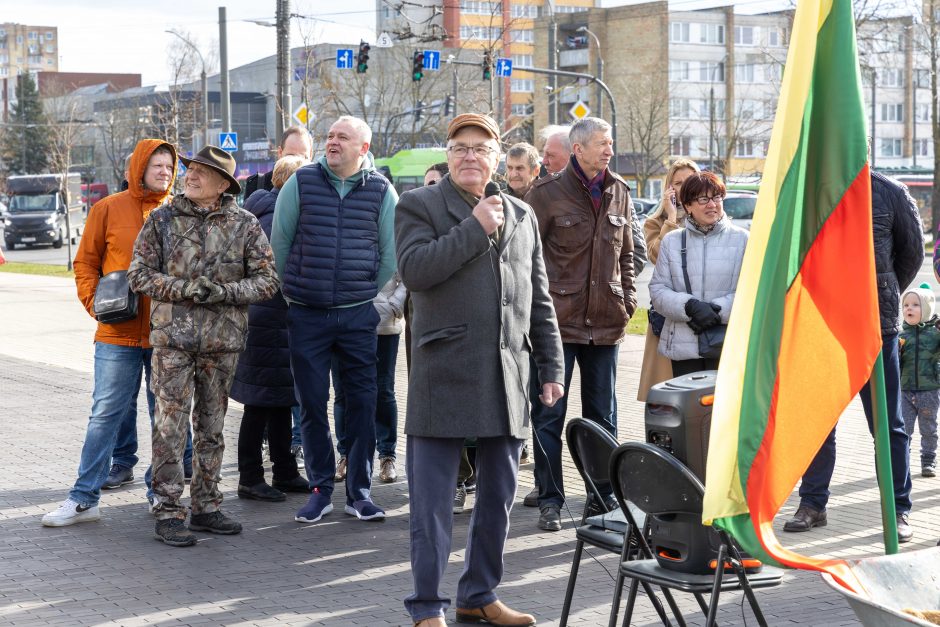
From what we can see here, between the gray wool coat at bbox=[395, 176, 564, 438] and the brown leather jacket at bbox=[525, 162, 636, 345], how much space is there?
72.9 inches

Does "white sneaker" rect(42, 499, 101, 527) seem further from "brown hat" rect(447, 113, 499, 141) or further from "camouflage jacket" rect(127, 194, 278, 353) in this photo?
"brown hat" rect(447, 113, 499, 141)

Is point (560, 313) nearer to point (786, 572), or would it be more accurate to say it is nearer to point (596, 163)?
point (596, 163)

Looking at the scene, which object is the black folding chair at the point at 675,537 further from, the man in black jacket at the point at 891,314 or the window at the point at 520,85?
the window at the point at 520,85

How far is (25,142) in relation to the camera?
104 m

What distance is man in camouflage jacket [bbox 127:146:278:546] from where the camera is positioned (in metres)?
6.80

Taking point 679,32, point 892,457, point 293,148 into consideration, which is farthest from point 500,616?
point 679,32

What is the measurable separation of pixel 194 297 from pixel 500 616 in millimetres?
Result: 2383

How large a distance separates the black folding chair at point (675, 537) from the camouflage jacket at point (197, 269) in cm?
297

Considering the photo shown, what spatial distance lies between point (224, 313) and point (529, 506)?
2.12 meters

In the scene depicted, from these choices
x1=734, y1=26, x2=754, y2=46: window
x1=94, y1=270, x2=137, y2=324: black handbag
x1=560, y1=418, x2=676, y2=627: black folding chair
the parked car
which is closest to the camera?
x1=560, y1=418, x2=676, y2=627: black folding chair

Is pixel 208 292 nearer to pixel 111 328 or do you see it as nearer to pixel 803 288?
pixel 111 328

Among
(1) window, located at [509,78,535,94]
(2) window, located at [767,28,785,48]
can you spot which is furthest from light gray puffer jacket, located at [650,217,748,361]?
(1) window, located at [509,78,535,94]

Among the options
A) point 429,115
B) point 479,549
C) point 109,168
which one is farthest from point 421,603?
point 109,168

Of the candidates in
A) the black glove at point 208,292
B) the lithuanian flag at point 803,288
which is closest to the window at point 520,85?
the black glove at point 208,292
